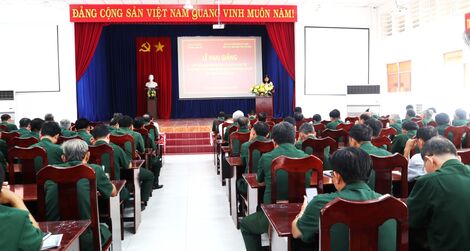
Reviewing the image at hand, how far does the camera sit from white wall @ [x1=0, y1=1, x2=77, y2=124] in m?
10.5

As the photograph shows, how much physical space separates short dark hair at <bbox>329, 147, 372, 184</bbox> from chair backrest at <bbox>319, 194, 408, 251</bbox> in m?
0.27

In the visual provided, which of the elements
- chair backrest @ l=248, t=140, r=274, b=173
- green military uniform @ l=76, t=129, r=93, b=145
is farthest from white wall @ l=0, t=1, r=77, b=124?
chair backrest @ l=248, t=140, r=274, b=173

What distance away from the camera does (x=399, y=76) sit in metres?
11.0

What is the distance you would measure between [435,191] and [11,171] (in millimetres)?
3279

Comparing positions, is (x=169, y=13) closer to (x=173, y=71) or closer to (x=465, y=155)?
(x=173, y=71)

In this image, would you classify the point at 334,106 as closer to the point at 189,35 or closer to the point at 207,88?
the point at 207,88

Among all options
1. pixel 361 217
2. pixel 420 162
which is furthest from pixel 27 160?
pixel 420 162

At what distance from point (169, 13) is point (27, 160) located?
282 inches

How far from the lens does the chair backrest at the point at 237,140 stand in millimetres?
5207

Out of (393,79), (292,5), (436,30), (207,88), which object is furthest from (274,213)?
(207,88)

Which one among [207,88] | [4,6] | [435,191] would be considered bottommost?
[435,191]

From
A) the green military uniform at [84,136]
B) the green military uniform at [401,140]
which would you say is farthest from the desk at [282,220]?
the green military uniform at [84,136]

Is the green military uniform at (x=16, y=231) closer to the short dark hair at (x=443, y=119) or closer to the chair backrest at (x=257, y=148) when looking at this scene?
the chair backrest at (x=257, y=148)

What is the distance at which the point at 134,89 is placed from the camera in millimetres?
14383
